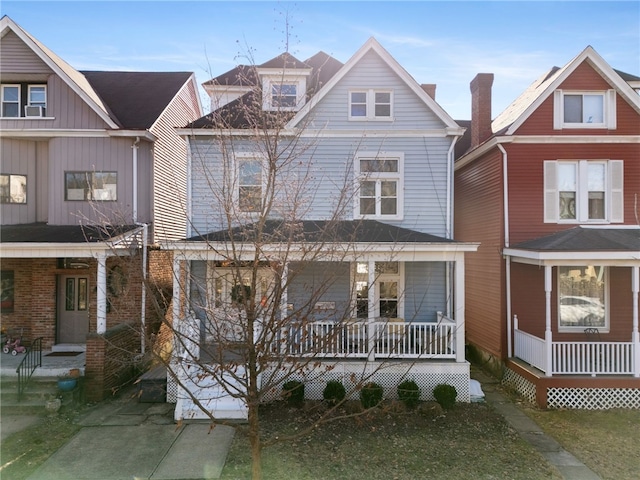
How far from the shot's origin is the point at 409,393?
9461 mm

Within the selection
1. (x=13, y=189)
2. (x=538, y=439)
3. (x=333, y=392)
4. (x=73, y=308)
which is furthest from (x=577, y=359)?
(x=13, y=189)

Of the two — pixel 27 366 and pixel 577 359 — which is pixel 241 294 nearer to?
pixel 27 366

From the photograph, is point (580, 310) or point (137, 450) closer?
point (137, 450)

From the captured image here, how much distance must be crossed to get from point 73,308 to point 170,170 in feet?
18.5

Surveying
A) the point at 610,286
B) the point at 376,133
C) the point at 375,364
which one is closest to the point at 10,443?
the point at 375,364

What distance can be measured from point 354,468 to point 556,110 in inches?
454

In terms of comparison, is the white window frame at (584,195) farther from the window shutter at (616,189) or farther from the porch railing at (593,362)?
the porch railing at (593,362)

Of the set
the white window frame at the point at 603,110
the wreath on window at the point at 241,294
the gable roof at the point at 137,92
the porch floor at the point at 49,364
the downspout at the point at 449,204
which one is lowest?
the porch floor at the point at 49,364

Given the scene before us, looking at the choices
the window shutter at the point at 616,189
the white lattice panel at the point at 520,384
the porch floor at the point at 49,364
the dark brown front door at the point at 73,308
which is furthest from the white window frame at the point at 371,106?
the porch floor at the point at 49,364

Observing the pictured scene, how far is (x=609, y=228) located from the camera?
12.0 meters

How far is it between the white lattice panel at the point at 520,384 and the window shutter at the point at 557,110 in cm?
741

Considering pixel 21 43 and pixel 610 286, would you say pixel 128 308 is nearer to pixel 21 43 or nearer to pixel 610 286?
pixel 21 43

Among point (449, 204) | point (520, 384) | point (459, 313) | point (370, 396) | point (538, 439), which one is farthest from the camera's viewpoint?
point (449, 204)

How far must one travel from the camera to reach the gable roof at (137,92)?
13898 millimetres
